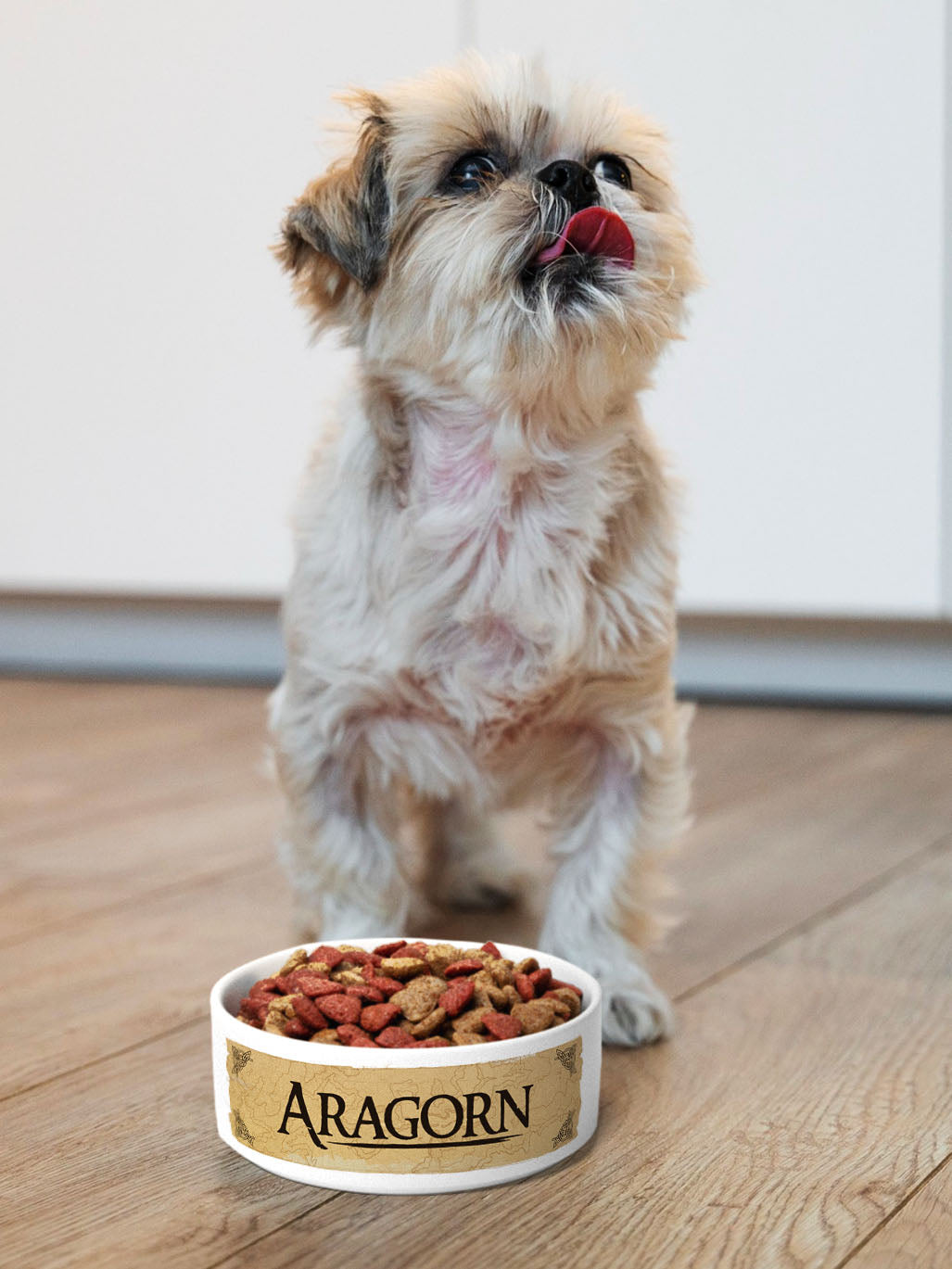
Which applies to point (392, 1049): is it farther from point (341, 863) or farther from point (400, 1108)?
point (341, 863)

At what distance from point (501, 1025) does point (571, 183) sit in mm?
606

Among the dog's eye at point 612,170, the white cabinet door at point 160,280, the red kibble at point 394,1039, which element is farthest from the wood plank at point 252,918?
the white cabinet door at point 160,280

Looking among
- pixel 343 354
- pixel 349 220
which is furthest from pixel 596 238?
pixel 343 354

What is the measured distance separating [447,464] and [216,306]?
5.88 feet

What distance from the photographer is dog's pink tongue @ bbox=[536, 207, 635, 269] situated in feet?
3.70

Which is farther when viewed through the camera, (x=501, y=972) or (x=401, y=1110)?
(x=501, y=972)

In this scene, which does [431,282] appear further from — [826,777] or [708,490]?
[708,490]

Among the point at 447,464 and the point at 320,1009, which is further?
the point at 447,464

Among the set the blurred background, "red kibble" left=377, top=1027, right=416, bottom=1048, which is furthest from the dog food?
the blurred background

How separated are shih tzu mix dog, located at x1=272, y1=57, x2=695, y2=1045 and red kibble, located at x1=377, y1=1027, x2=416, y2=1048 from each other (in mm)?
310

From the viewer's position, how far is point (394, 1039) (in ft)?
3.13

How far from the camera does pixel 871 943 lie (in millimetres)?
1458

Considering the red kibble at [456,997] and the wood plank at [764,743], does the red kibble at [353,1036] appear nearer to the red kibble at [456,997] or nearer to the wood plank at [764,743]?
the red kibble at [456,997]

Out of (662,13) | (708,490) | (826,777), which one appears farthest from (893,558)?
(662,13)
